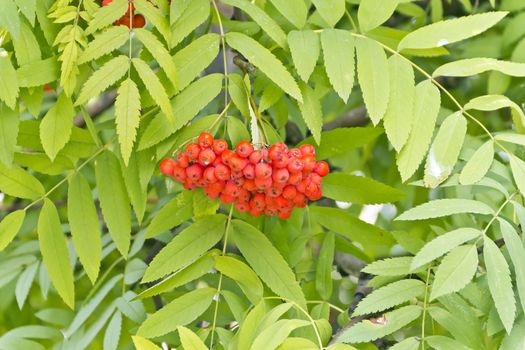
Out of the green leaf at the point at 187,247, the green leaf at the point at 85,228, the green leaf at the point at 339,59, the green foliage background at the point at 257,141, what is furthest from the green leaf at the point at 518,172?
the green leaf at the point at 85,228

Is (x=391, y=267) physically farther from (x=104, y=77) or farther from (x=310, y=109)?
(x=104, y=77)

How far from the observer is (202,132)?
5.60ft

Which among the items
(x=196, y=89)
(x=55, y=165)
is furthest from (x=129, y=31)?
(x=55, y=165)

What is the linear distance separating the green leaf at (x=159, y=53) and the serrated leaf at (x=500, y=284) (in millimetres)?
666

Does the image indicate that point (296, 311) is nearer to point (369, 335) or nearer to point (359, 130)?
point (369, 335)

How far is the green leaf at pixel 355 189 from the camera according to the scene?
6.29 feet

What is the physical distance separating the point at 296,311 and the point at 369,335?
0.21m

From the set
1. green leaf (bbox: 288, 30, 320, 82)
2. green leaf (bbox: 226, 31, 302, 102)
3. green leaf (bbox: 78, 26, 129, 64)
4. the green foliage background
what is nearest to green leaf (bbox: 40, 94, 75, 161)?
the green foliage background

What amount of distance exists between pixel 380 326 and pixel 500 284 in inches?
9.2

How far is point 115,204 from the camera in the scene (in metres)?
1.82

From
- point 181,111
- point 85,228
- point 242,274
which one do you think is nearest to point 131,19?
point 181,111

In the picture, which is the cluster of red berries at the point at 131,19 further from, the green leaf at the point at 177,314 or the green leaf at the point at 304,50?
the green leaf at the point at 177,314

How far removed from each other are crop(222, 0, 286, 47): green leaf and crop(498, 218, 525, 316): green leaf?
57cm

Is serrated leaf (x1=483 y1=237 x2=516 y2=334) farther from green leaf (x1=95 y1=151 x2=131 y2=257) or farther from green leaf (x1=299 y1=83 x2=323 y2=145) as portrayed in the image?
green leaf (x1=95 y1=151 x2=131 y2=257)
